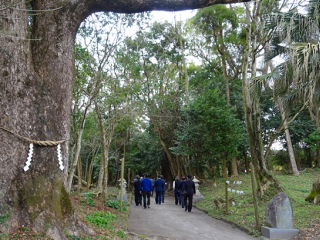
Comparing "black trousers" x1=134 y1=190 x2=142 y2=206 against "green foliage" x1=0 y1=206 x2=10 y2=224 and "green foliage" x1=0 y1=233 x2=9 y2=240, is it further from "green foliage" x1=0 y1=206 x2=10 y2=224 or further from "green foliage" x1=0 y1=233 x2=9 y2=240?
"green foliage" x1=0 y1=233 x2=9 y2=240

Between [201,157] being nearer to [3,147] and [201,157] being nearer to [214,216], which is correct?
[214,216]

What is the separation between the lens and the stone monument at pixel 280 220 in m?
6.65

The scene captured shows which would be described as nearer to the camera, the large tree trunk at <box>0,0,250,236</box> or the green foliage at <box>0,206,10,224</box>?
the green foliage at <box>0,206,10,224</box>

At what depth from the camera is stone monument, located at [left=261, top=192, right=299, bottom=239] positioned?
21.8 ft

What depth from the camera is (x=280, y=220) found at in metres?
6.77

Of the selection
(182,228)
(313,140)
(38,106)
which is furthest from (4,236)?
(313,140)

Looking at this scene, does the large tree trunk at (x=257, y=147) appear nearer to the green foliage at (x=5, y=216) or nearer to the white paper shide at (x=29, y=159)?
the white paper shide at (x=29, y=159)

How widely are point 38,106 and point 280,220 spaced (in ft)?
20.1

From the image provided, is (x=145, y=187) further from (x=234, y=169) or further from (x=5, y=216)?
(x=234, y=169)

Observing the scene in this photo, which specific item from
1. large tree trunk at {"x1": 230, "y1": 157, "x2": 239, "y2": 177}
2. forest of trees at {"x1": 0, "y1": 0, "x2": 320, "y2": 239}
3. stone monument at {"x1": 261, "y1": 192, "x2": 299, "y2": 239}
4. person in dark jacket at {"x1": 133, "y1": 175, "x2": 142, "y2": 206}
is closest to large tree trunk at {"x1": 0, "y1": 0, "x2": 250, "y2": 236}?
forest of trees at {"x1": 0, "y1": 0, "x2": 320, "y2": 239}

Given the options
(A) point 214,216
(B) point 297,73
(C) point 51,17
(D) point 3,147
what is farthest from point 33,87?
(A) point 214,216

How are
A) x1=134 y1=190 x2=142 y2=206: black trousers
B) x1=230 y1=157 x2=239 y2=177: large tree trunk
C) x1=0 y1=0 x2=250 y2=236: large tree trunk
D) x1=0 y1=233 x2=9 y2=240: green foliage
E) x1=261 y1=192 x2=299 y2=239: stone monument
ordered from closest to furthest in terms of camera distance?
x1=0 y1=233 x2=9 y2=240: green foliage
x1=0 y1=0 x2=250 y2=236: large tree trunk
x1=261 y1=192 x2=299 y2=239: stone monument
x1=134 y1=190 x2=142 y2=206: black trousers
x1=230 y1=157 x2=239 y2=177: large tree trunk

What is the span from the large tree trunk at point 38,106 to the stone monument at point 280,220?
4.64 m

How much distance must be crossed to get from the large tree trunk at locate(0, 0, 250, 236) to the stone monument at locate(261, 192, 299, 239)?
4.64 metres
